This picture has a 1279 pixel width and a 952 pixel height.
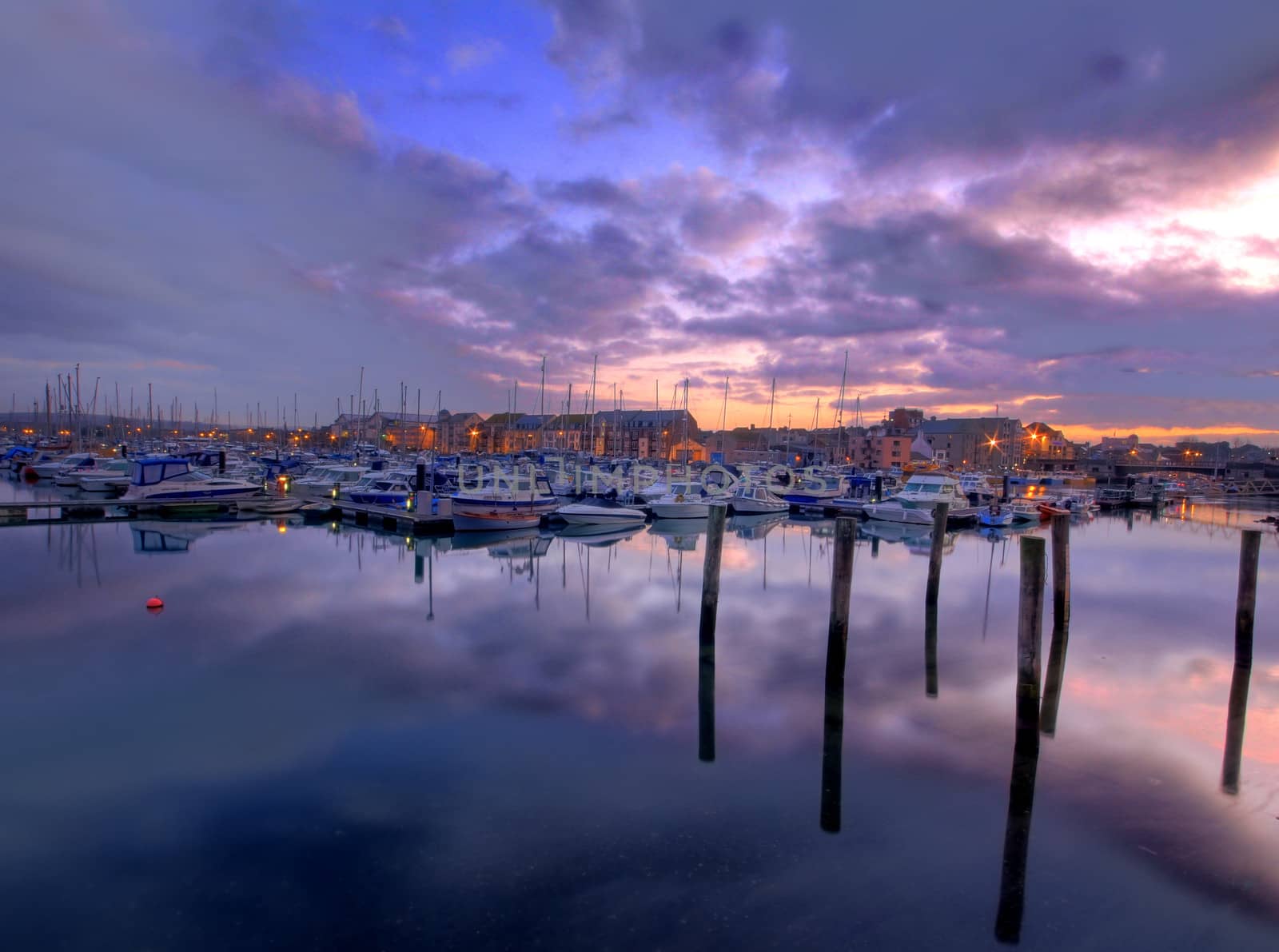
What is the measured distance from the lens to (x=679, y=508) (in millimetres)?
36938

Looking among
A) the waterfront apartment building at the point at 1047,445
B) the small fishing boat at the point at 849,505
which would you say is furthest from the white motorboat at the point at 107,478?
the waterfront apartment building at the point at 1047,445

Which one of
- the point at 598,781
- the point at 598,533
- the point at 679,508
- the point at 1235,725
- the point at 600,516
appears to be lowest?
the point at 598,533

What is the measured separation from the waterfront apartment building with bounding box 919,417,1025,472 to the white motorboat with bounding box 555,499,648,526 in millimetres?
99681

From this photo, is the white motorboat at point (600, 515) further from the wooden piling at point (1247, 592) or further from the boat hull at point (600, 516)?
the wooden piling at point (1247, 592)

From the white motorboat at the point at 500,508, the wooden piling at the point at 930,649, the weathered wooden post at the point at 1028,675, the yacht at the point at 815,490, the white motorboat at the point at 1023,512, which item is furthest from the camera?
the yacht at the point at 815,490

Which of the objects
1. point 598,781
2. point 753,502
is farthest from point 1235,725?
point 753,502

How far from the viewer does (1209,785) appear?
9203 mm

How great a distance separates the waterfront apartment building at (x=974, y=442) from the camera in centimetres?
12381

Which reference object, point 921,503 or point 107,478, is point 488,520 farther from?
point 107,478

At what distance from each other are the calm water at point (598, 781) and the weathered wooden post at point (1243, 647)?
26cm

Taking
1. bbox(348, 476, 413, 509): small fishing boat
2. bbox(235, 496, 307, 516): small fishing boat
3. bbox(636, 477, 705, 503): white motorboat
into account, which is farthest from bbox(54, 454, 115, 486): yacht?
bbox(636, 477, 705, 503): white motorboat

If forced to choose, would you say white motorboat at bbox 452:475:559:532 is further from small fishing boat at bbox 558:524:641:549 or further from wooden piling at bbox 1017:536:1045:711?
A: wooden piling at bbox 1017:536:1045:711

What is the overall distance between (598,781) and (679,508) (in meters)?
28.2

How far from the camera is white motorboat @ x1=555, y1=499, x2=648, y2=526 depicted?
33.0 metres
